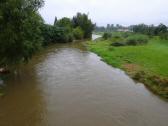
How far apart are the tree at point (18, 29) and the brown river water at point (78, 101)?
2.57m

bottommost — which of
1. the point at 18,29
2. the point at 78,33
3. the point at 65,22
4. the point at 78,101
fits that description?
the point at 78,101

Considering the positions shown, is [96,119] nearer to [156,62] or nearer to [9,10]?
[9,10]

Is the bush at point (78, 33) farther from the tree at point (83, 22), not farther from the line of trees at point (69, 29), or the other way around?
the tree at point (83, 22)

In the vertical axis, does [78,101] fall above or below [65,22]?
below

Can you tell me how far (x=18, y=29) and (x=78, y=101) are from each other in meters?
7.51

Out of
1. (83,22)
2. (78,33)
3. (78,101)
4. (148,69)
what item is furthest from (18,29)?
(83,22)

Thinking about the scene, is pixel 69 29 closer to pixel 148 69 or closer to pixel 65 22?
pixel 65 22

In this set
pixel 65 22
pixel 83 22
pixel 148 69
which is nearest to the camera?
pixel 148 69

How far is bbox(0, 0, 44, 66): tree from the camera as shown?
17.5m

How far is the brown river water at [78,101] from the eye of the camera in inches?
516

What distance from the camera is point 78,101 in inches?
625

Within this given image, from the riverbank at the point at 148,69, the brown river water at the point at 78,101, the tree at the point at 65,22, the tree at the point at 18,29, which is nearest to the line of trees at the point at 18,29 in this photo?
the tree at the point at 18,29

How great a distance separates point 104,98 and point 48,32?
4028 cm

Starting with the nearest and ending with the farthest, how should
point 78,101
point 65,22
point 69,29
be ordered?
point 78,101
point 69,29
point 65,22
